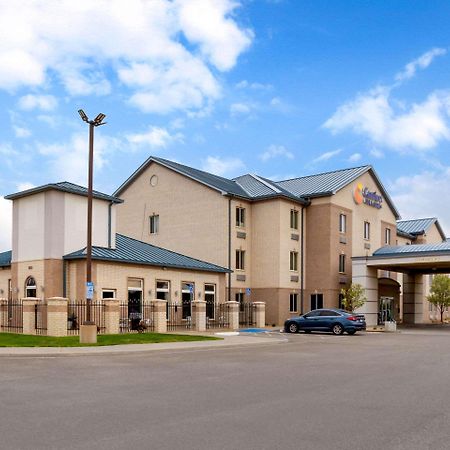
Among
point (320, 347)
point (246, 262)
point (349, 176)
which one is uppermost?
point (349, 176)

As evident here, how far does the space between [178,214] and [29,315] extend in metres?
19.7

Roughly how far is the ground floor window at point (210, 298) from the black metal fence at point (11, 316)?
40.3 ft

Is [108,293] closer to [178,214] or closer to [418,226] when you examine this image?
[178,214]

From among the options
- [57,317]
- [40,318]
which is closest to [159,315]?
[40,318]

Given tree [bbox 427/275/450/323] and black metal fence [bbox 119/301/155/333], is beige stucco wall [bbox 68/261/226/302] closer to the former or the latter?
black metal fence [bbox 119/301/155/333]

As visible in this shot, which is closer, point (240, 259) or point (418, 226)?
point (240, 259)

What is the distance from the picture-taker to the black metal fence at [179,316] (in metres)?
35.6

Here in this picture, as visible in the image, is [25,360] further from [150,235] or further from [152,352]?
[150,235]

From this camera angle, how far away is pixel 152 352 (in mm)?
21469

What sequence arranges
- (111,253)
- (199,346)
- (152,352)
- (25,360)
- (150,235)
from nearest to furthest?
(25,360) → (152,352) → (199,346) → (111,253) → (150,235)

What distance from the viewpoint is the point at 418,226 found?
217 feet

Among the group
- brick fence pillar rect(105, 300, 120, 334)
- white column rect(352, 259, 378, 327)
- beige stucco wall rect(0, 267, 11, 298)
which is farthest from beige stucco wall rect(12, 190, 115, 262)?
white column rect(352, 259, 378, 327)

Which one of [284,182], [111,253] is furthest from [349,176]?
[111,253]

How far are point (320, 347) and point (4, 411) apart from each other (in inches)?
637
